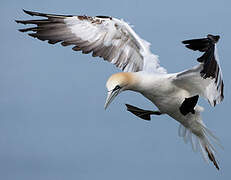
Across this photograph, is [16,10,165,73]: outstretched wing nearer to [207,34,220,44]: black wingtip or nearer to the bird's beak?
the bird's beak

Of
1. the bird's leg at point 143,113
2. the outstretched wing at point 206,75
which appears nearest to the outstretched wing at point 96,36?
the bird's leg at point 143,113

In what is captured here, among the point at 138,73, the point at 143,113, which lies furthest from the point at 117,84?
the point at 143,113

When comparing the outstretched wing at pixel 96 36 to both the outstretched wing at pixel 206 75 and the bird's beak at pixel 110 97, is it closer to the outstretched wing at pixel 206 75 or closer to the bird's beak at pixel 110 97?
the outstretched wing at pixel 206 75

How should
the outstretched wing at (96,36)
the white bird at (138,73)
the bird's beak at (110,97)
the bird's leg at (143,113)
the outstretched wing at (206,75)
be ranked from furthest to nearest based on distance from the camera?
the bird's leg at (143,113) → the outstretched wing at (96,36) → the white bird at (138,73) → the bird's beak at (110,97) → the outstretched wing at (206,75)

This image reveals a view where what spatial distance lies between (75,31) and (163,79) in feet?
5.76

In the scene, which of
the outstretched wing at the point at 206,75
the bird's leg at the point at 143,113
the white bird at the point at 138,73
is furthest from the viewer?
the bird's leg at the point at 143,113

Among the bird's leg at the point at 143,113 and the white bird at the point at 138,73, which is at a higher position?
the white bird at the point at 138,73

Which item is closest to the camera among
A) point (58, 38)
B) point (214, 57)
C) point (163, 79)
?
point (214, 57)

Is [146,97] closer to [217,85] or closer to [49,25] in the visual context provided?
[217,85]

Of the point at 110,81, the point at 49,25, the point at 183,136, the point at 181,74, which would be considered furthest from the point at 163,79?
the point at 49,25

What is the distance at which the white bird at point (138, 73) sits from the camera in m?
7.67

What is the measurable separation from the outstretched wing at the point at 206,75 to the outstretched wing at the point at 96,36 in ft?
3.11

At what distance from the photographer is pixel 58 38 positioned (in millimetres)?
8719

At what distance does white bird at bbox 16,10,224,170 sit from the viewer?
7.67 meters
